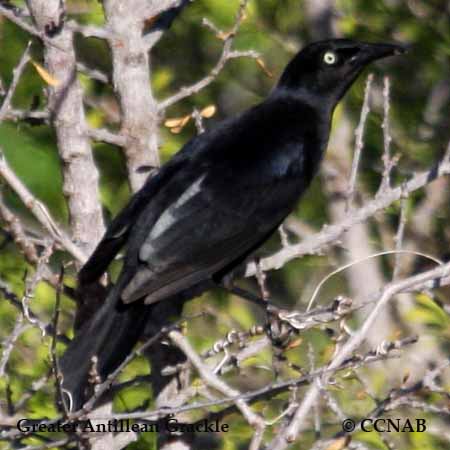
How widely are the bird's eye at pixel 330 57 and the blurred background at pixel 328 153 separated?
40cm

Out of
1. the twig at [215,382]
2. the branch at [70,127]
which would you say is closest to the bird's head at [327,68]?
the branch at [70,127]

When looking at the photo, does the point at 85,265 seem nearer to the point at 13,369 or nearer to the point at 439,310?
the point at 13,369

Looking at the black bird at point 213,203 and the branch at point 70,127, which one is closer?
the branch at point 70,127

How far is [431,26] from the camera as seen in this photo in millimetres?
5691

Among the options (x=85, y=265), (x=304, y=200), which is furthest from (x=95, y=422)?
(x=304, y=200)

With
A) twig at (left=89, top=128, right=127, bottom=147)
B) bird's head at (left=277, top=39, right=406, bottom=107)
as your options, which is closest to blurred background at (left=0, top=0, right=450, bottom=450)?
bird's head at (left=277, top=39, right=406, bottom=107)

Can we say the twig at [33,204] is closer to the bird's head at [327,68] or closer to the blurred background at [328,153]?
the blurred background at [328,153]

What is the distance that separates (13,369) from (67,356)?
789 mm

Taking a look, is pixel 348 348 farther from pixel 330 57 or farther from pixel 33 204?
pixel 330 57

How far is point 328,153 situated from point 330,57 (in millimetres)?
1174

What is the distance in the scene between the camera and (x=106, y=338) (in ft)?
13.8

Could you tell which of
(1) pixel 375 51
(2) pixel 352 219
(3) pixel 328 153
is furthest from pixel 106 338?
(3) pixel 328 153

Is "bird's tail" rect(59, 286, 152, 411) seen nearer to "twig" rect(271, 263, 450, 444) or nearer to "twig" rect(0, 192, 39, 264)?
"twig" rect(0, 192, 39, 264)

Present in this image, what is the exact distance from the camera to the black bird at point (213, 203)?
13.9 feet
